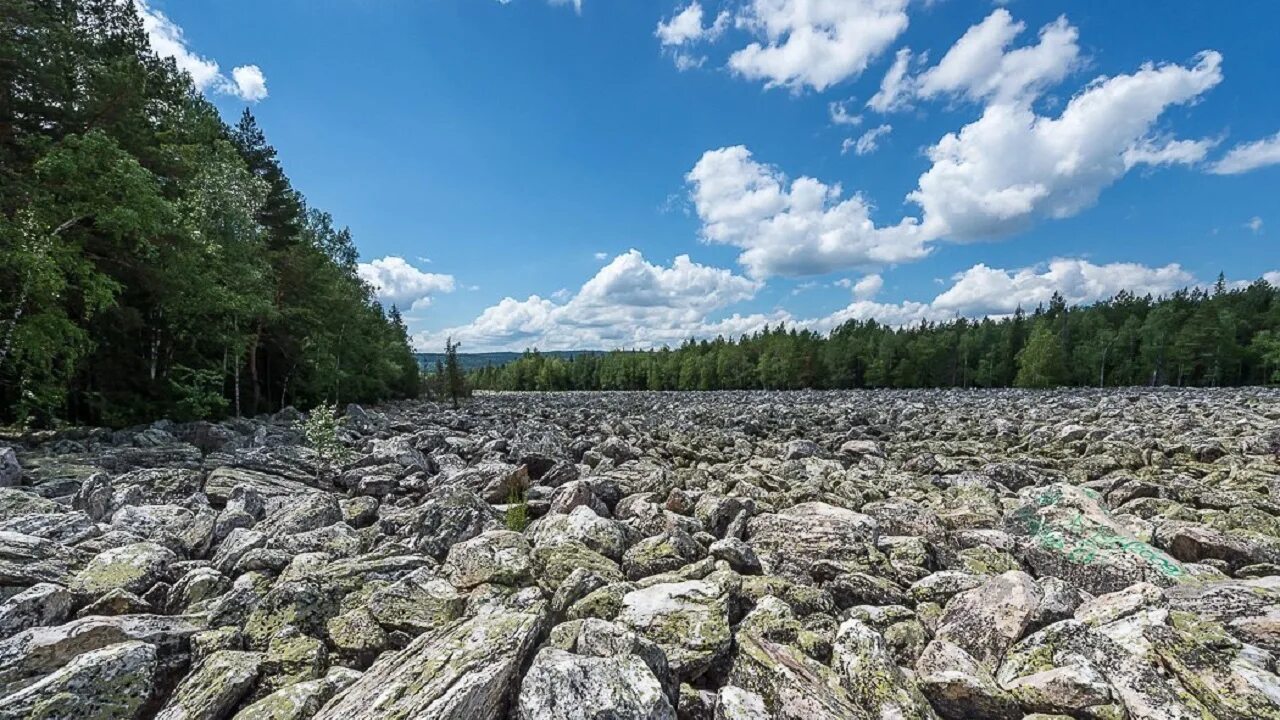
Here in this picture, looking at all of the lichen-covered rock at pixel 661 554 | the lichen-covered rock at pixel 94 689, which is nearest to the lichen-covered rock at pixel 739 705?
the lichen-covered rock at pixel 661 554

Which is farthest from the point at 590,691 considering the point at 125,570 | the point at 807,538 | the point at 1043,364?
the point at 1043,364

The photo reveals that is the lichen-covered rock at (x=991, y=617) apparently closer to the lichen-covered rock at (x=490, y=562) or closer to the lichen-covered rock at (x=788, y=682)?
the lichen-covered rock at (x=788, y=682)

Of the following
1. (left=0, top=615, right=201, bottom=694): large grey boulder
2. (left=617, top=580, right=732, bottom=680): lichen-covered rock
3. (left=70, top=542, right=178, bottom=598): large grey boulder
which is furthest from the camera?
(left=70, top=542, right=178, bottom=598): large grey boulder

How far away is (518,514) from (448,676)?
5037 millimetres

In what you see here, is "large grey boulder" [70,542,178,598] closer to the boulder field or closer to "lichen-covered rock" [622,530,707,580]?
the boulder field

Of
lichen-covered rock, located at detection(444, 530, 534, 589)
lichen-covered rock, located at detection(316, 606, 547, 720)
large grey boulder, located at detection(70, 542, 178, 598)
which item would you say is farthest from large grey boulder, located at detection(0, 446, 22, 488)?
lichen-covered rock, located at detection(316, 606, 547, 720)

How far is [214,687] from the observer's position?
3717 millimetres

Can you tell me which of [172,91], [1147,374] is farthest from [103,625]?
[1147,374]

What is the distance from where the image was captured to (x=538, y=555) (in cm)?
608

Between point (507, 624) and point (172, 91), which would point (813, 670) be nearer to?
point (507, 624)

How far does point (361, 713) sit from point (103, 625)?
2693 mm

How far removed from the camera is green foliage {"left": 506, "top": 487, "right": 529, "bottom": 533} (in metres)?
8.19

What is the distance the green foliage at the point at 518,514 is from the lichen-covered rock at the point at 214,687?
12.6 feet

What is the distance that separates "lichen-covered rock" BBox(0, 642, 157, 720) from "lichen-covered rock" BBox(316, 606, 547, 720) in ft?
4.83
